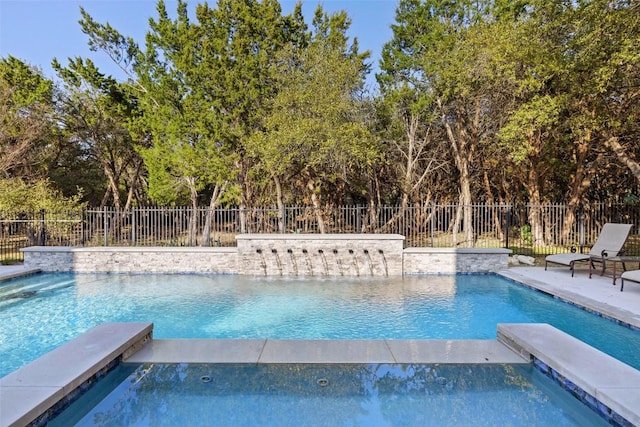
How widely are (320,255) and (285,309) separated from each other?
3.31 m

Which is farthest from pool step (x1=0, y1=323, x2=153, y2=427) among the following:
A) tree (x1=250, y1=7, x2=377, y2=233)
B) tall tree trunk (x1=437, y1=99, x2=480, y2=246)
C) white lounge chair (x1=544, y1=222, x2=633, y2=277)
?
tall tree trunk (x1=437, y1=99, x2=480, y2=246)

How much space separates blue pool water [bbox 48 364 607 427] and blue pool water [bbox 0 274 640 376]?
149cm

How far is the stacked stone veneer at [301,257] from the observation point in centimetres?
984

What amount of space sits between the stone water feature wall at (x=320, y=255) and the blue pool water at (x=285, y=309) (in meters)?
0.55

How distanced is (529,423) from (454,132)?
15.2 m

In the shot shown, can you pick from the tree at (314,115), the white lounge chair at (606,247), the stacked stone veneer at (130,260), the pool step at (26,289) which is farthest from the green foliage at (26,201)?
the white lounge chair at (606,247)

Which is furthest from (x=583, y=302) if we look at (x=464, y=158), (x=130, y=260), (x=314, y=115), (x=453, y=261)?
(x=130, y=260)

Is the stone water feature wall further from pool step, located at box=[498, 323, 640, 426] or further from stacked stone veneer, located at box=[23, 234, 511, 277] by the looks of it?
pool step, located at box=[498, 323, 640, 426]

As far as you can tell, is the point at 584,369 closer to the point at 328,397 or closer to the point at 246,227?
the point at 328,397

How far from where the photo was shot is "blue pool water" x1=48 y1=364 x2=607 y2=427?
314cm

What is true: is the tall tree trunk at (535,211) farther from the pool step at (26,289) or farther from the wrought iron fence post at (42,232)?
the wrought iron fence post at (42,232)

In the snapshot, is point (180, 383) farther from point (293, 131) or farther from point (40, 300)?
point (293, 131)

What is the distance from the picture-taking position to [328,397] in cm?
344

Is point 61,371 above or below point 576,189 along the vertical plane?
below
